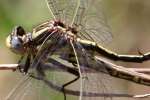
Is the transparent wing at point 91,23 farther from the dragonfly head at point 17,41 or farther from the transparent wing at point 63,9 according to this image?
the dragonfly head at point 17,41

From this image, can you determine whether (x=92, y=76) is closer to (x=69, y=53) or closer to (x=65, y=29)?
(x=69, y=53)

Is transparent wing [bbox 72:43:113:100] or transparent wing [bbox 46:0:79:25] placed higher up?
transparent wing [bbox 46:0:79:25]

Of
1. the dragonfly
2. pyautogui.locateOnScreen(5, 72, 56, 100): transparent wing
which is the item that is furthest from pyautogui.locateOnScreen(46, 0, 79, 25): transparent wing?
pyautogui.locateOnScreen(5, 72, 56, 100): transparent wing

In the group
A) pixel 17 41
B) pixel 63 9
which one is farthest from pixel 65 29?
pixel 17 41

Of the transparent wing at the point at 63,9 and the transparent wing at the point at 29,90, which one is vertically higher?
the transparent wing at the point at 63,9

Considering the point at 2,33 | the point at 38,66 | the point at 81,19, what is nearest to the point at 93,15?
the point at 81,19

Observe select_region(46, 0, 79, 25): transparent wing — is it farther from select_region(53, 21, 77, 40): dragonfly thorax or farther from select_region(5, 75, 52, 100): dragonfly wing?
select_region(5, 75, 52, 100): dragonfly wing

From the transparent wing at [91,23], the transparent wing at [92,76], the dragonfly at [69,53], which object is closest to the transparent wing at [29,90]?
the dragonfly at [69,53]

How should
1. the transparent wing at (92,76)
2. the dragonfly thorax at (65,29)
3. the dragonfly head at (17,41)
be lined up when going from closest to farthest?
the transparent wing at (92,76) → the dragonfly thorax at (65,29) → the dragonfly head at (17,41)
